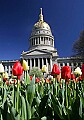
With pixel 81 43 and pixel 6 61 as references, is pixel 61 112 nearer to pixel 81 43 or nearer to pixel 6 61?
pixel 81 43

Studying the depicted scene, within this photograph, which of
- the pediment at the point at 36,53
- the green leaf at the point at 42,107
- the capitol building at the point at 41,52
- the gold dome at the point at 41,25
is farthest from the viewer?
the gold dome at the point at 41,25

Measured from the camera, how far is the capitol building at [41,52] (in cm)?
5669

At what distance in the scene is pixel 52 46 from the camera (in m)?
64.4

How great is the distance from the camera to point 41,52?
5647 centimetres

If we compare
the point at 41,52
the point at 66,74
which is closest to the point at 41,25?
the point at 41,52

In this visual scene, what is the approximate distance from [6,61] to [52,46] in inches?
529

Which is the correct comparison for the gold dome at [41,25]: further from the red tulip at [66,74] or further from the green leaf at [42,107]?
the green leaf at [42,107]

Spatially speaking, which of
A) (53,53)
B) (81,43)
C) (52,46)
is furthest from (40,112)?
(52,46)

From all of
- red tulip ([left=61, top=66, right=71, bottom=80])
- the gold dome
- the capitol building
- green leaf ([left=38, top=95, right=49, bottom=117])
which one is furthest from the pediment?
green leaf ([left=38, top=95, right=49, bottom=117])

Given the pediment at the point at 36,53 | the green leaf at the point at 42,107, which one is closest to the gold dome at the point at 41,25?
the pediment at the point at 36,53

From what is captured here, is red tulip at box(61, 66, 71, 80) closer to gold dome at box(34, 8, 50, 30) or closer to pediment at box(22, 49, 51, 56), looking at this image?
pediment at box(22, 49, 51, 56)

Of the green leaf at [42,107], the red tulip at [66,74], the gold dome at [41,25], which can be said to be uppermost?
the gold dome at [41,25]

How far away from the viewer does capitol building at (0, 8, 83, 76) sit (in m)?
56.7

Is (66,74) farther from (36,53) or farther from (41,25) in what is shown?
(41,25)
